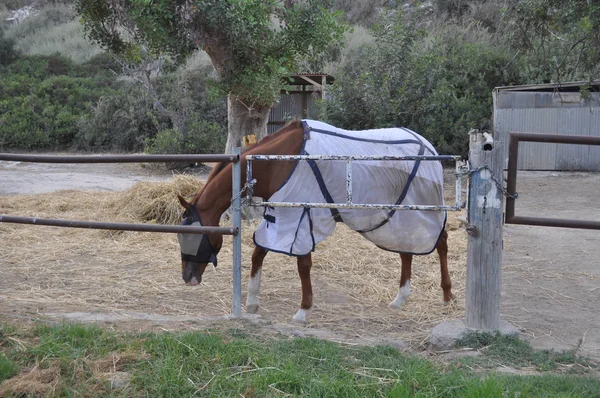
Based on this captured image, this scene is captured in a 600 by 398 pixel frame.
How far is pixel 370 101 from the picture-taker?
47.4 feet

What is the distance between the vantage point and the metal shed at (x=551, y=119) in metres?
16.0

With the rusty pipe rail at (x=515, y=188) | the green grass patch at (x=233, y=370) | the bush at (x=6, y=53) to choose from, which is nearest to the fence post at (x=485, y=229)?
the rusty pipe rail at (x=515, y=188)

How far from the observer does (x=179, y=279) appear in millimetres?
6203

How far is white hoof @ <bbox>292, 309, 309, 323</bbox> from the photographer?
485 centimetres

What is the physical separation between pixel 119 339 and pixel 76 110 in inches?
927

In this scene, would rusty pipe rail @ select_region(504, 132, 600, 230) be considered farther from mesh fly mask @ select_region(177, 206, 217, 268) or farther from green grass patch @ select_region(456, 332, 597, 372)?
mesh fly mask @ select_region(177, 206, 217, 268)

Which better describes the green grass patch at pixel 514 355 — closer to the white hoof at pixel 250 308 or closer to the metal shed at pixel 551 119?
the white hoof at pixel 250 308

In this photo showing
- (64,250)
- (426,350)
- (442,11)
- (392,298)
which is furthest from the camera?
(442,11)

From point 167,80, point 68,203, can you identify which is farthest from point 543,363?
point 167,80

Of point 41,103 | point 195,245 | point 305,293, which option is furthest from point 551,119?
point 41,103

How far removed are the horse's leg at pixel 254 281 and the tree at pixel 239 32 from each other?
12.8 feet

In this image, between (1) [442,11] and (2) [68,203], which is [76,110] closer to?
(2) [68,203]

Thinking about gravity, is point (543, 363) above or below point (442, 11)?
below

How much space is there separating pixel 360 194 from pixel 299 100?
15.0 m
